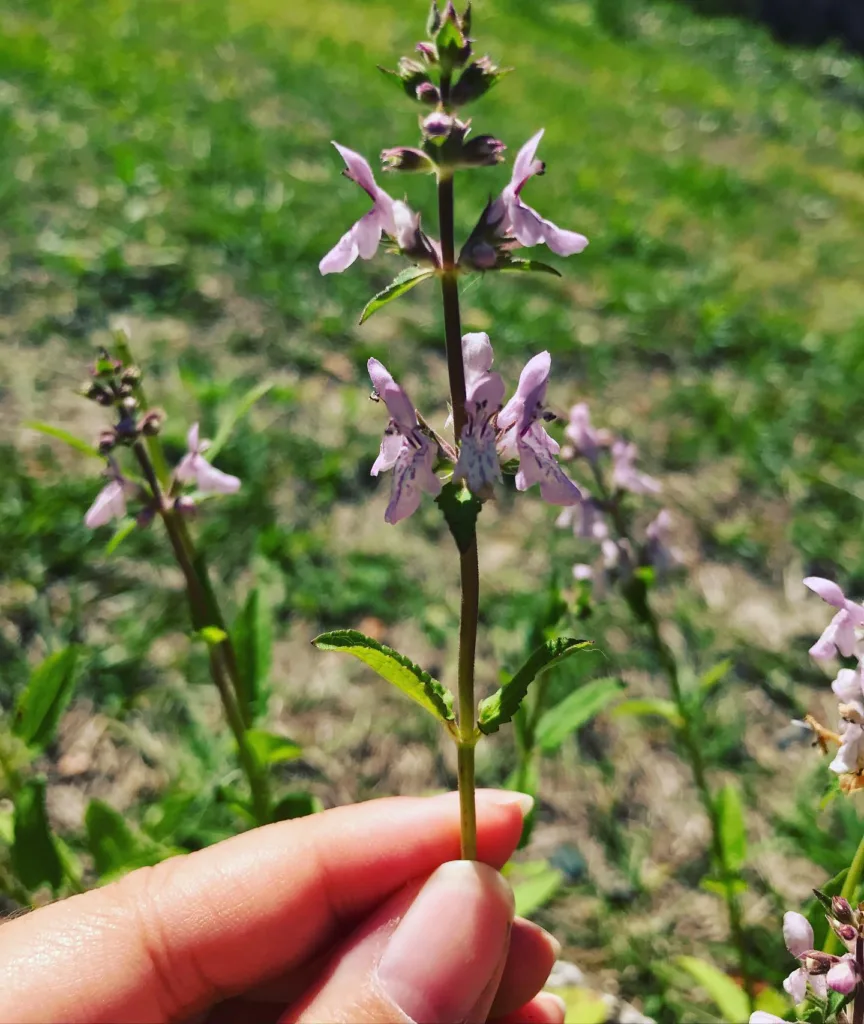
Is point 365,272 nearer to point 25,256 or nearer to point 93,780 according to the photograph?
point 25,256

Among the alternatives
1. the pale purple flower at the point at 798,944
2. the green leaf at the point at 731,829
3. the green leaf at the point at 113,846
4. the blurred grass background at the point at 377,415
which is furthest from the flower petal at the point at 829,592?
the green leaf at the point at 113,846

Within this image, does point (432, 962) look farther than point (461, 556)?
Yes

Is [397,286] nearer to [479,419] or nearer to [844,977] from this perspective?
[479,419]

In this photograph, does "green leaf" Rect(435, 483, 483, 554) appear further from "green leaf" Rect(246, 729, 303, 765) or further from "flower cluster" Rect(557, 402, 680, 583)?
"flower cluster" Rect(557, 402, 680, 583)

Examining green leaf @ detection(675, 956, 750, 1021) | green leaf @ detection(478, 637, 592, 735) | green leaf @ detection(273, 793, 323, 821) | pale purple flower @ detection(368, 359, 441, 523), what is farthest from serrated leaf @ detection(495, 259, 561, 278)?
green leaf @ detection(675, 956, 750, 1021)

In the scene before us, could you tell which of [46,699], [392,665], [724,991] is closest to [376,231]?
[392,665]

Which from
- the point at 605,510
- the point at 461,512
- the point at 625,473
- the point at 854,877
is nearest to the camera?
the point at 461,512

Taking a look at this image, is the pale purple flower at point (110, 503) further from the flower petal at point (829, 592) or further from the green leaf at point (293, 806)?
the flower petal at point (829, 592)

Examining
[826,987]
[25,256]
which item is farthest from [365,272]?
[826,987]

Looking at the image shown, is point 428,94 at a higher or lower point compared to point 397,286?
higher
